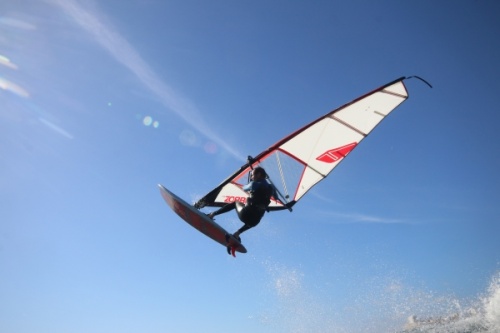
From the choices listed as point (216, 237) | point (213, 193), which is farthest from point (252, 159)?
point (216, 237)

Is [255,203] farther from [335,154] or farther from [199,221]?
[335,154]

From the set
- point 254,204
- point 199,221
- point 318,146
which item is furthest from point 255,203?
point 318,146

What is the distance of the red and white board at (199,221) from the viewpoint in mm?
A: 5289

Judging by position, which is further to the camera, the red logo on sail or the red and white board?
the red logo on sail

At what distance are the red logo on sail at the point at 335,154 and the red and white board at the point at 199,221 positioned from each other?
12.0ft

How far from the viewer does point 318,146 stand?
7445mm

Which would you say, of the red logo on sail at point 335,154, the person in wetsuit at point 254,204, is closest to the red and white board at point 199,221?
the person in wetsuit at point 254,204

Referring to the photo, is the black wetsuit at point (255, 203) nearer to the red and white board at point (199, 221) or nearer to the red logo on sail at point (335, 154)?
the red and white board at point (199, 221)

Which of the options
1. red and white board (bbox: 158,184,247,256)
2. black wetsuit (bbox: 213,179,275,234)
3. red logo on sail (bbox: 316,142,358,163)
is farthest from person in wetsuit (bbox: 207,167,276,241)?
red logo on sail (bbox: 316,142,358,163)

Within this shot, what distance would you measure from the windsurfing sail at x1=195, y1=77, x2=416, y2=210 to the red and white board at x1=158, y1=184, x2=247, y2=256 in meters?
0.60

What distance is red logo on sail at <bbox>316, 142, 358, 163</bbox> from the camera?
24.9ft

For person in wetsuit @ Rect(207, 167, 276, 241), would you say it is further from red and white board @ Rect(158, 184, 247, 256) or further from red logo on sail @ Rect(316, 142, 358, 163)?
→ red logo on sail @ Rect(316, 142, 358, 163)

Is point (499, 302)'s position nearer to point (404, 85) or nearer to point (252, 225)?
point (404, 85)

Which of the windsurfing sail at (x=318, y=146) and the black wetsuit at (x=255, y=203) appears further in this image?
the windsurfing sail at (x=318, y=146)
